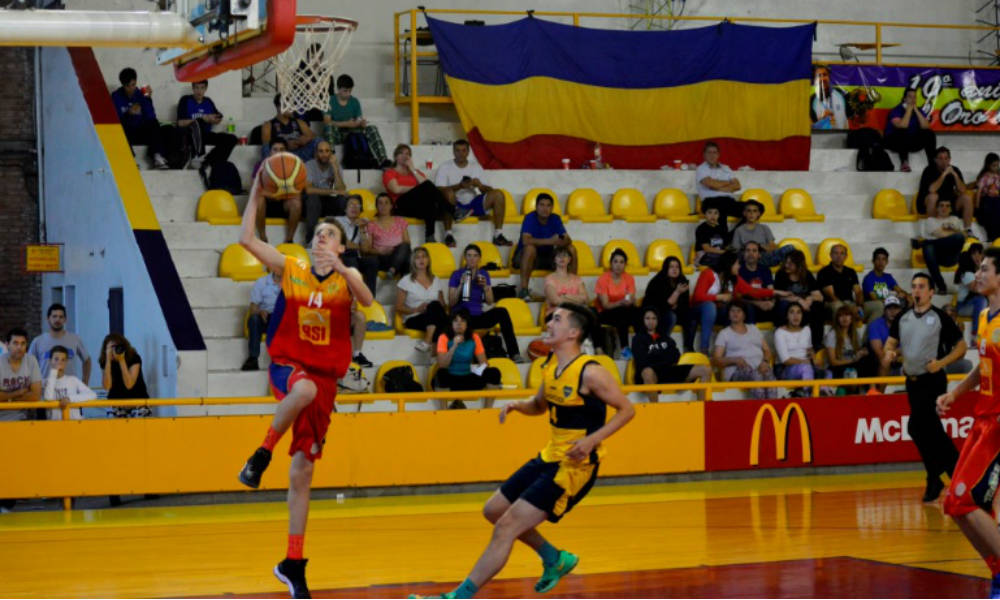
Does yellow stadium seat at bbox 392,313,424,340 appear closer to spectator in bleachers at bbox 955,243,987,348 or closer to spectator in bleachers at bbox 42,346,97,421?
spectator in bleachers at bbox 42,346,97,421

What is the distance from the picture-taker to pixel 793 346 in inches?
688

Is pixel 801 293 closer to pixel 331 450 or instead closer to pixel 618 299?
pixel 618 299

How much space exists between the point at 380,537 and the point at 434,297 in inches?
223

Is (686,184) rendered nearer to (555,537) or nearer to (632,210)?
(632,210)

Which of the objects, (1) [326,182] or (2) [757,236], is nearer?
(1) [326,182]

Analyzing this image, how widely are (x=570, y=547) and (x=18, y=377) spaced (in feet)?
21.3

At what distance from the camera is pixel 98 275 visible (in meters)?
18.5

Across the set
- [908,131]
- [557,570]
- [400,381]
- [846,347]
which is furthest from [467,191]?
[557,570]

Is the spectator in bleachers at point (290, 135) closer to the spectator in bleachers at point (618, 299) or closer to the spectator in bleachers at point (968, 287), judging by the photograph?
the spectator in bleachers at point (618, 299)

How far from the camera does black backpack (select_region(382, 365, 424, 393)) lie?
15.6 metres

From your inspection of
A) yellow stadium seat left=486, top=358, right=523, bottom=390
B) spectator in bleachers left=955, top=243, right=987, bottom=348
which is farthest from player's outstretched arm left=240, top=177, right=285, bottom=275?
spectator in bleachers left=955, top=243, right=987, bottom=348

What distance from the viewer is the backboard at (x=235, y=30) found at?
8.88 meters

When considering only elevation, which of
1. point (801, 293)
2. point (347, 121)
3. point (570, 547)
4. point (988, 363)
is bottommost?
point (570, 547)

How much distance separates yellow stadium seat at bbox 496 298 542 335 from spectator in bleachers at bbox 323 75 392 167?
3013 millimetres
